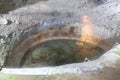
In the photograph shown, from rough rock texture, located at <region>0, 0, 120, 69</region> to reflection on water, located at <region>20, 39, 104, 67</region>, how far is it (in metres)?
0.29

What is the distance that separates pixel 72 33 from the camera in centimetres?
562

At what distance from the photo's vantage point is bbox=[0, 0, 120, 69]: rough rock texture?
17.0ft

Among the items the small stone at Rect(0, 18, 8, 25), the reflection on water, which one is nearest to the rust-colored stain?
the reflection on water

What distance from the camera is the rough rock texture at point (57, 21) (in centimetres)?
519

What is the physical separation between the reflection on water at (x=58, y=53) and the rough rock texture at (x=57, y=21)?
29 centimetres

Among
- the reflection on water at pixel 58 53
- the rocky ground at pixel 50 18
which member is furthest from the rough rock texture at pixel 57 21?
the reflection on water at pixel 58 53

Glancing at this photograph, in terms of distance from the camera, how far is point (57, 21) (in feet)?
18.8

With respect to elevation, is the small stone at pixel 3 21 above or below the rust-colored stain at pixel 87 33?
above

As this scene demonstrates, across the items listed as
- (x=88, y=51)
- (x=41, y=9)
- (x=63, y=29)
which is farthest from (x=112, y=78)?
(x=41, y=9)

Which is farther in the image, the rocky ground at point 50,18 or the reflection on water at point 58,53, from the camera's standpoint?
the rocky ground at point 50,18

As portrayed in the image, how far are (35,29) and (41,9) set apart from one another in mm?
903

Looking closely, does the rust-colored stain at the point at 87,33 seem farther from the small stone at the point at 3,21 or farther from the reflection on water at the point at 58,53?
the small stone at the point at 3,21

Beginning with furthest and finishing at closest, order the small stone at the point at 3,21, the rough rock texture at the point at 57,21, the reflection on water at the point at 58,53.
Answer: the small stone at the point at 3,21
the rough rock texture at the point at 57,21
the reflection on water at the point at 58,53

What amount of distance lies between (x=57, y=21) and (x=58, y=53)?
957 mm
